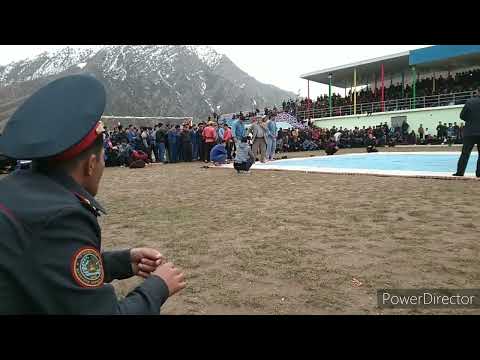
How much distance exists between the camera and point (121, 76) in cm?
11912

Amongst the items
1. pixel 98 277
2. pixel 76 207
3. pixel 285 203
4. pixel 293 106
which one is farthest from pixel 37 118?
pixel 293 106

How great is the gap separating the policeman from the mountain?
101 m

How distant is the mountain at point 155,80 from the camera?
10794cm

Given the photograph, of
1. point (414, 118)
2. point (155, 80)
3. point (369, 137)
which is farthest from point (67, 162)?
point (155, 80)

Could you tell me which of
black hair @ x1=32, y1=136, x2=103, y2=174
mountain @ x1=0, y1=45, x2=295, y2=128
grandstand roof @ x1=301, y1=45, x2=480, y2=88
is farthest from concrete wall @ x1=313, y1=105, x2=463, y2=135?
mountain @ x1=0, y1=45, x2=295, y2=128

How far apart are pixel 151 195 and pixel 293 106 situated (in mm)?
30477

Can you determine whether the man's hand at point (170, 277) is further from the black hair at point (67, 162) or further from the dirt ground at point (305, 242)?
the dirt ground at point (305, 242)

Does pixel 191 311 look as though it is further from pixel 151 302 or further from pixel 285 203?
pixel 285 203

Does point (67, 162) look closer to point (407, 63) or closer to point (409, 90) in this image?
point (409, 90)

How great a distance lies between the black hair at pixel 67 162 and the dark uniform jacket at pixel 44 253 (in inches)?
2.0

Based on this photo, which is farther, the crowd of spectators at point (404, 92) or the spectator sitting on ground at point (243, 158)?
the crowd of spectators at point (404, 92)

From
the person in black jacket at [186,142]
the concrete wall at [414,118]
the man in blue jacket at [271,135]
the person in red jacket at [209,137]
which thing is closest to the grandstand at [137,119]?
the person in black jacket at [186,142]

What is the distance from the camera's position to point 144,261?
1.35m

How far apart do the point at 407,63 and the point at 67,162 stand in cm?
3320
